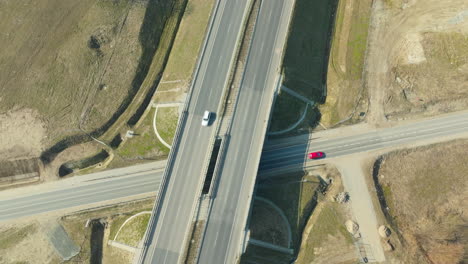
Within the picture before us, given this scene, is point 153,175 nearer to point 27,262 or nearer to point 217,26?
point 27,262

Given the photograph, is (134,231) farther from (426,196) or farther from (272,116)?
(426,196)

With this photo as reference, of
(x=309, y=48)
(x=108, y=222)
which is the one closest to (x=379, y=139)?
(x=309, y=48)

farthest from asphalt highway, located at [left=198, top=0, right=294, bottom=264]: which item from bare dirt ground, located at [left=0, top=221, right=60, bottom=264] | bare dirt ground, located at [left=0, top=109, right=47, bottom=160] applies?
bare dirt ground, located at [left=0, top=109, right=47, bottom=160]

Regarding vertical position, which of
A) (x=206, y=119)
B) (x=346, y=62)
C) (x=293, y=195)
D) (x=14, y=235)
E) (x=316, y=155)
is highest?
(x=346, y=62)

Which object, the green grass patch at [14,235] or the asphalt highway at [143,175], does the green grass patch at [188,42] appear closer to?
the asphalt highway at [143,175]

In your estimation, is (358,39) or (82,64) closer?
(82,64)

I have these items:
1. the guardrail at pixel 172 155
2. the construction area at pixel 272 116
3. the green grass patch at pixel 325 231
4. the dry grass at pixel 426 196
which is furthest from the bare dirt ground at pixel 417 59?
the guardrail at pixel 172 155

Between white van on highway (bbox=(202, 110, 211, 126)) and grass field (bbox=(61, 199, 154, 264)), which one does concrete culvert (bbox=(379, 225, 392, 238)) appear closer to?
white van on highway (bbox=(202, 110, 211, 126))

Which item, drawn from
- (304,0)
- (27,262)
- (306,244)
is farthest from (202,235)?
(304,0)
